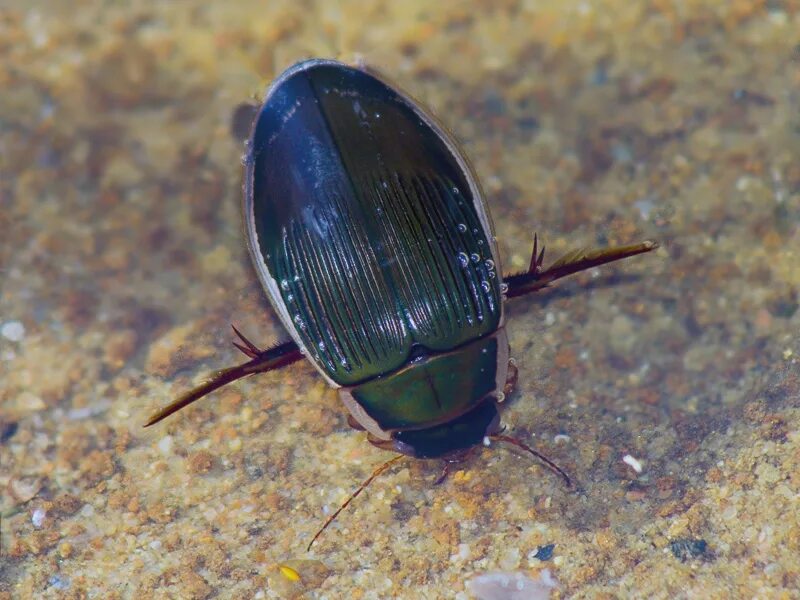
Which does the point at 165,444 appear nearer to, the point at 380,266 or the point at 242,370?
the point at 242,370

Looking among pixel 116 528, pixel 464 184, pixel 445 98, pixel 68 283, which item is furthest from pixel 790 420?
pixel 68 283

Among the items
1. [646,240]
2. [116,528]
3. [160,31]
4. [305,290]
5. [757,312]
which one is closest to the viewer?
[305,290]

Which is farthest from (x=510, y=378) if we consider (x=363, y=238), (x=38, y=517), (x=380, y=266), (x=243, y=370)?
(x=38, y=517)

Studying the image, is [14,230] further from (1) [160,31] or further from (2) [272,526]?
(2) [272,526]

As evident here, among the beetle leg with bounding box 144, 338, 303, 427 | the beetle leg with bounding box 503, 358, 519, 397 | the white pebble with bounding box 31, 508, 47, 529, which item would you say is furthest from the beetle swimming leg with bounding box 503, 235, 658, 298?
the white pebble with bounding box 31, 508, 47, 529

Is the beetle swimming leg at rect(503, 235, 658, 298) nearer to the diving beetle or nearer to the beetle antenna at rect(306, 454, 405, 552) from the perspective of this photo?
the diving beetle

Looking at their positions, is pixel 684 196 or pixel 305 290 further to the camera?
pixel 684 196

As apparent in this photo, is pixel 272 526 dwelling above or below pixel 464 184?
below
